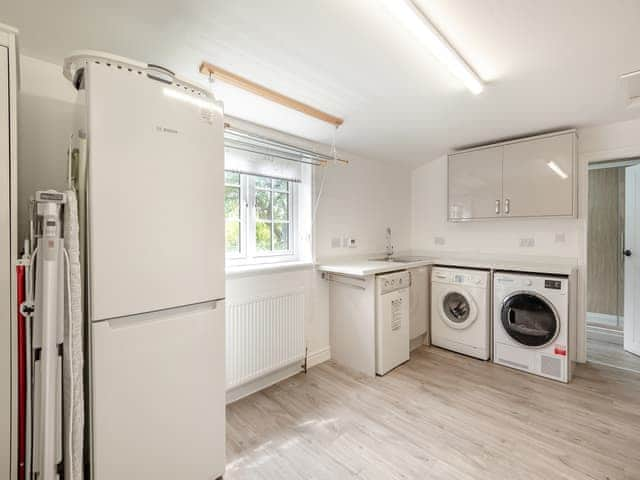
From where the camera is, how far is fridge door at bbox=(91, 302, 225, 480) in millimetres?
1134

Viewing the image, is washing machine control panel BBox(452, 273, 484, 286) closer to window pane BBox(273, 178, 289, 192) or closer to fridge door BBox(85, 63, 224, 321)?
window pane BBox(273, 178, 289, 192)

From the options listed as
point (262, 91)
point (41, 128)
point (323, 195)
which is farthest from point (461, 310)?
point (41, 128)

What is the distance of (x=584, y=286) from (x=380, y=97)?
2678mm

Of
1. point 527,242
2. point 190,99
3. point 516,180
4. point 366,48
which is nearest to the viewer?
point 190,99

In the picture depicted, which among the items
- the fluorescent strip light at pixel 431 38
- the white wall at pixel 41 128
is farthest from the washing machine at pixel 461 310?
the white wall at pixel 41 128

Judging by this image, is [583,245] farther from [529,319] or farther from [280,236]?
[280,236]

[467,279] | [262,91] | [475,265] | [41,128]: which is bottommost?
[467,279]

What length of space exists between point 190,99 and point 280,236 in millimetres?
1626

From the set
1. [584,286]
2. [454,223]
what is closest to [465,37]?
[454,223]

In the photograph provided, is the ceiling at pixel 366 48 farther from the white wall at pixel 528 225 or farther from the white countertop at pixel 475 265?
the white countertop at pixel 475 265

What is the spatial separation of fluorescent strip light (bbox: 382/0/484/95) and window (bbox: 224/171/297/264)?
5.11ft

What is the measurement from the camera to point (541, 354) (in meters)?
2.63

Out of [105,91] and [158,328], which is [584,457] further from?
[105,91]

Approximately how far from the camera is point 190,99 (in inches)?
51.9
